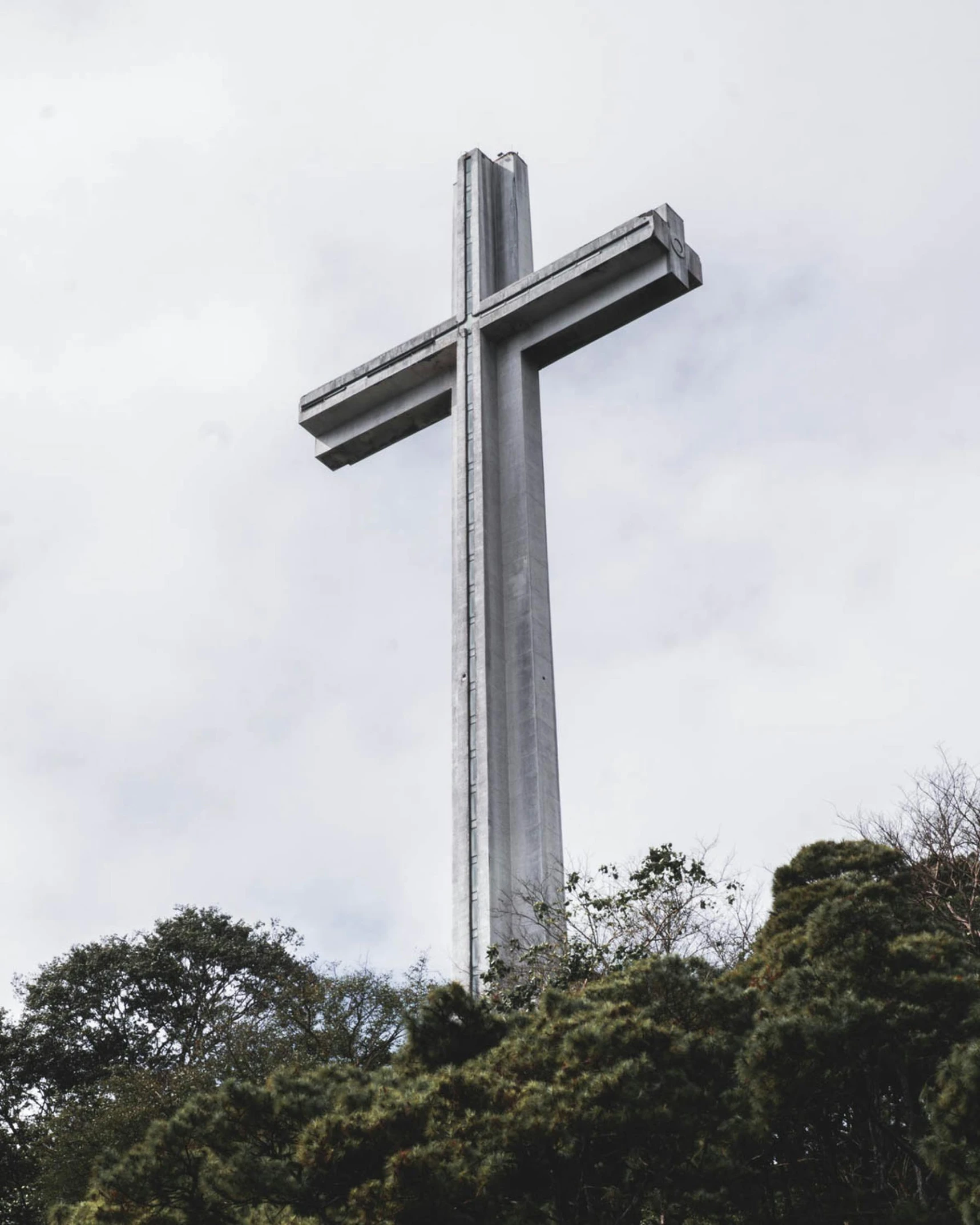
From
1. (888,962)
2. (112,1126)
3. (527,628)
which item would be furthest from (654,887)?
(112,1126)

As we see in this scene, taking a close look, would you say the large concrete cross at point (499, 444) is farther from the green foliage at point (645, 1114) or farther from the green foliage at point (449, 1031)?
the green foliage at point (645, 1114)

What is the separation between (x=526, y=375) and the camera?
2328 centimetres

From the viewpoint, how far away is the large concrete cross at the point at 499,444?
19344mm

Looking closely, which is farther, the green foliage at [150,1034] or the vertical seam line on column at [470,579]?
the green foliage at [150,1034]

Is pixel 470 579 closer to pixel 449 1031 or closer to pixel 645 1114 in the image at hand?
pixel 449 1031

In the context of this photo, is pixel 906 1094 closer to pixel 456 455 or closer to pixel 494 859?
pixel 494 859

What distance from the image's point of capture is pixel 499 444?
75.0ft

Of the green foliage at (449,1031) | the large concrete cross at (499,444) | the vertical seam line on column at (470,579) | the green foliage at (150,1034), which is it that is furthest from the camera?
the green foliage at (150,1034)

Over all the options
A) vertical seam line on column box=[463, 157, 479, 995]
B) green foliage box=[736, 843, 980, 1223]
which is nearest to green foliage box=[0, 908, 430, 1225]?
vertical seam line on column box=[463, 157, 479, 995]

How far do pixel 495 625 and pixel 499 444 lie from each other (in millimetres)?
3553

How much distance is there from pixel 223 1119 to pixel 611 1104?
3.21 meters

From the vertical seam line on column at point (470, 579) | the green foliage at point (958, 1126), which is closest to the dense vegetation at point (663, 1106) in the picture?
the green foliage at point (958, 1126)

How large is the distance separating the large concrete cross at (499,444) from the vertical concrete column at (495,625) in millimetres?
25

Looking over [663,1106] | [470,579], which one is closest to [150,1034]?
[470,579]
